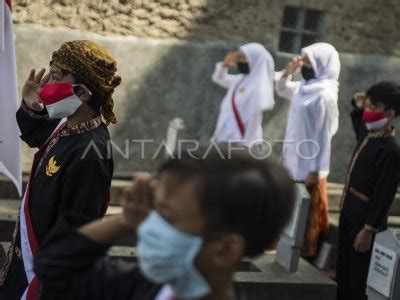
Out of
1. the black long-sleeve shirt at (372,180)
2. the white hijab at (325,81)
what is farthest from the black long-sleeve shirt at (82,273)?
the white hijab at (325,81)

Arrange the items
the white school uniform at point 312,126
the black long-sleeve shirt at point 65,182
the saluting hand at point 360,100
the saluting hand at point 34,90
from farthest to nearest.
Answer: the white school uniform at point 312,126
the saluting hand at point 360,100
the saluting hand at point 34,90
the black long-sleeve shirt at point 65,182

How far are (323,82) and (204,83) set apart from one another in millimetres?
2503

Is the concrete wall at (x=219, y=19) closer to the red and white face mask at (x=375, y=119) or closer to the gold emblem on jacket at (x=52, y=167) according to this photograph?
the red and white face mask at (x=375, y=119)

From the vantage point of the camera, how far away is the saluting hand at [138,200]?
209 centimetres

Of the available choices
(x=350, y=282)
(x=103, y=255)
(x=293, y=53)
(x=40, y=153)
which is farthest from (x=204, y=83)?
→ (x=103, y=255)

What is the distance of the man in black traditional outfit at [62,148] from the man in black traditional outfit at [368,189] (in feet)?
9.60

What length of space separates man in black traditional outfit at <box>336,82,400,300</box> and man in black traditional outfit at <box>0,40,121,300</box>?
2927mm

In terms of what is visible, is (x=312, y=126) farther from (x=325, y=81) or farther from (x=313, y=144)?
(x=325, y=81)

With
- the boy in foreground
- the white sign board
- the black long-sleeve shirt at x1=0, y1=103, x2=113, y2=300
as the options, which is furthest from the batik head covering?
the white sign board

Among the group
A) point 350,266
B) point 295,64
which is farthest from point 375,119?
point 295,64

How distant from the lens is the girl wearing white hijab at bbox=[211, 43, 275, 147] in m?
8.88

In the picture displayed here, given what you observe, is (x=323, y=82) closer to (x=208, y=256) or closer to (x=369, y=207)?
(x=369, y=207)

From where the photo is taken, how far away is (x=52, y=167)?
12.1ft

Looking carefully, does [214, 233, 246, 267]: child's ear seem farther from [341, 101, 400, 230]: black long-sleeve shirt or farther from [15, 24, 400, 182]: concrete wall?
[15, 24, 400, 182]: concrete wall
